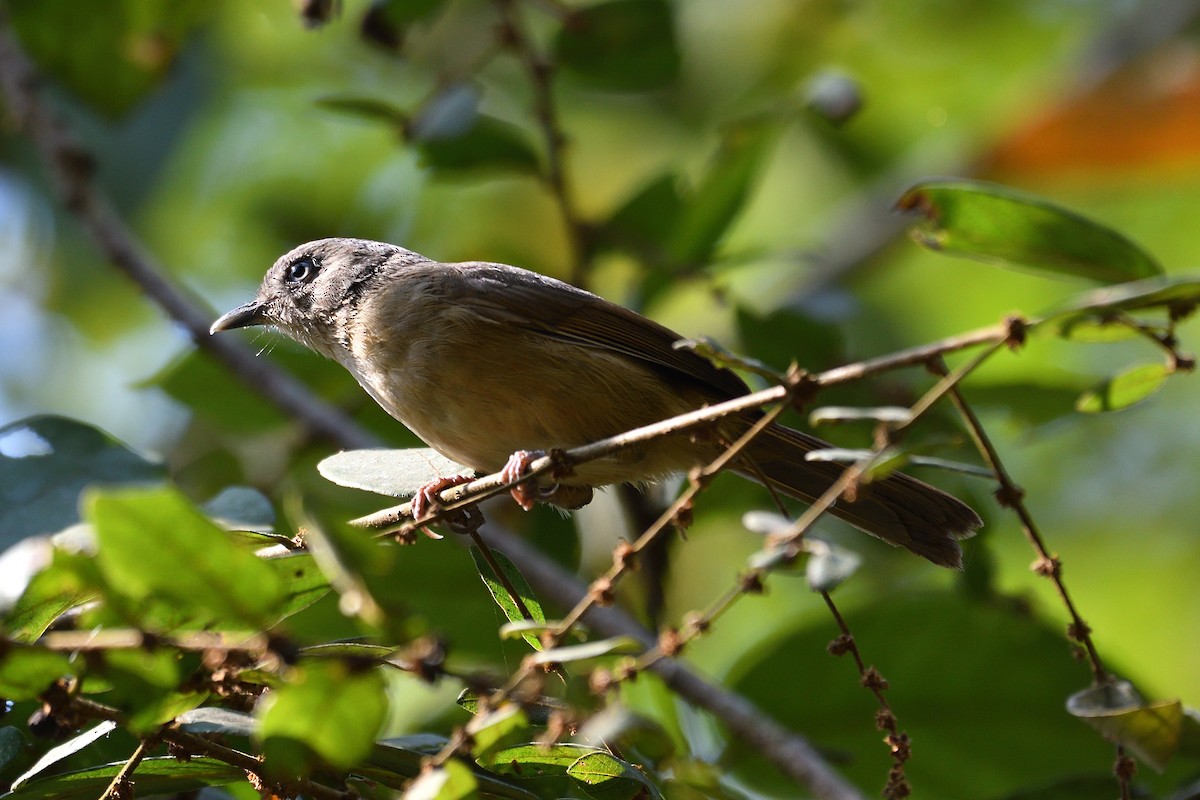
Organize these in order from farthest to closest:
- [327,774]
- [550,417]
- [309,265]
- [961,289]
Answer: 1. [961,289]
2. [309,265]
3. [550,417]
4. [327,774]

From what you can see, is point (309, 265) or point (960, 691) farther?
point (309, 265)

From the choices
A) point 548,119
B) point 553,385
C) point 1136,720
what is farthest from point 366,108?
point 1136,720

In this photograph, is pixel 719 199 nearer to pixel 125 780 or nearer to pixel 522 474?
pixel 522 474

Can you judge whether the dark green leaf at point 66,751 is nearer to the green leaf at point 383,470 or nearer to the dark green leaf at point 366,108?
the green leaf at point 383,470

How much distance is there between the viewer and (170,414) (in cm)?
725

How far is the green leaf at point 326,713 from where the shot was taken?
1.71m

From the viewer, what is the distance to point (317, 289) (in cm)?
473

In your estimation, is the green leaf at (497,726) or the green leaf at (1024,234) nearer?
the green leaf at (497,726)

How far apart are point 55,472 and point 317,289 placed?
2.23 meters

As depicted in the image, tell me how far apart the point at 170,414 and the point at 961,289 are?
4.91m

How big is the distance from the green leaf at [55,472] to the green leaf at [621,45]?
9.14 ft

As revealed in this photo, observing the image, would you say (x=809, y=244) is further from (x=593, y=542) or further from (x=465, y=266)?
(x=465, y=266)

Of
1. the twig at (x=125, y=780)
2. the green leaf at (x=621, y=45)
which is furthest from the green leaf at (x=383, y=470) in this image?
the green leaf at (x=621, y=45)

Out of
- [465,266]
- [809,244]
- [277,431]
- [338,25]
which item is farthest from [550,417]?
[338,25]
